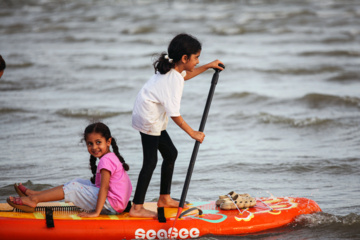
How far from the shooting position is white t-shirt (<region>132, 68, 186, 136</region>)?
14.9ft

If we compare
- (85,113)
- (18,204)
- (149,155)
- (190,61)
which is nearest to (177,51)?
(190,61)

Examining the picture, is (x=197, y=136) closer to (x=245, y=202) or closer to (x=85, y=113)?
(x=245, y=202)

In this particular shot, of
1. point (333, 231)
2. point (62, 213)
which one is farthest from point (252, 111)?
point (62, 213)

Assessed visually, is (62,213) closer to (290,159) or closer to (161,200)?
(161,200)

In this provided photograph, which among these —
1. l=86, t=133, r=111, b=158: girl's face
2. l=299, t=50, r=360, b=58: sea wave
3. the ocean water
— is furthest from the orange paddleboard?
l=299, t=50, r=360, b=58: sea wave

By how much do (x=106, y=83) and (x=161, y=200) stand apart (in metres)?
7.33

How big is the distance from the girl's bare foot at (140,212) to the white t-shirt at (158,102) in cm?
59

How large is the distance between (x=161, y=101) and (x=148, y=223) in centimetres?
94

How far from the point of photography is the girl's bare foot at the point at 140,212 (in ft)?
15.4

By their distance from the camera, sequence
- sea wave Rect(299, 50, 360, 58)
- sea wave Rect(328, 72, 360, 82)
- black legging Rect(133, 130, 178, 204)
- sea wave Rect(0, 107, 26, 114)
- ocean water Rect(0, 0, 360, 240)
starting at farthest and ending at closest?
sea wave Rect(299, 50, 360, 58) → sea wave Rect(328, 72, 360, 82) → sea wave Rect(0, 107, 26, 114) → ocean water Rect(0, 0, 360, 240) → black legging Rect(133, 130, 178, 204)

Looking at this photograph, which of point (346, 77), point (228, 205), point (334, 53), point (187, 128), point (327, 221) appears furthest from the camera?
point (334, 53)

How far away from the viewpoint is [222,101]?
10.6m

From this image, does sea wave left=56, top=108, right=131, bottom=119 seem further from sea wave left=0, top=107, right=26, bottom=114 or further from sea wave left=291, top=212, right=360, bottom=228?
sea wave left=291, top=212, right=360, bottom=228

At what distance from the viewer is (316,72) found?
13273mm
